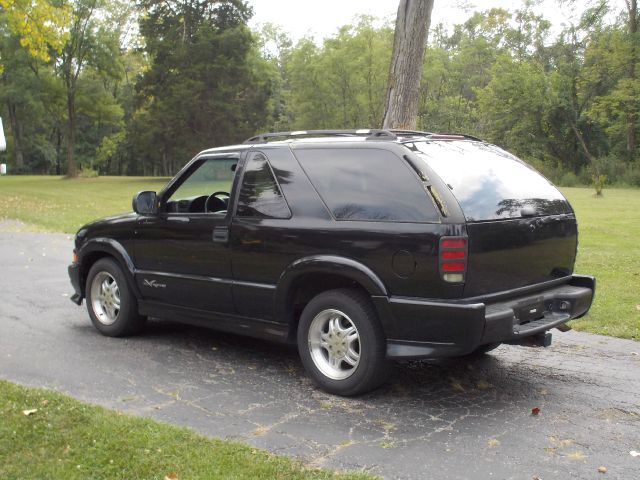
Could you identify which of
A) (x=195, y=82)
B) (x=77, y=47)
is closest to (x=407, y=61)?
(x=195, y=82)

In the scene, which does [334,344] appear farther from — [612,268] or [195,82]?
[195,82]

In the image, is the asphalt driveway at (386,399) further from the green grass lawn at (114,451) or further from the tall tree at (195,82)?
the tall tree at (195,82)

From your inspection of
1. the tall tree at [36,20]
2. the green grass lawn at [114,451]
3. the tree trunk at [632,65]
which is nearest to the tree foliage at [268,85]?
the tree trunk at [632,65]

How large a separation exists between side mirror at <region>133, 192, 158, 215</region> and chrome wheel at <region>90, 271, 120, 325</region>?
81 cm

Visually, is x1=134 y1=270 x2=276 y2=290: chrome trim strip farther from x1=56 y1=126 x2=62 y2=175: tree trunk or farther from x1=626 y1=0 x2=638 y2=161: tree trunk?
x1=56 y1=126 x2=62 y2=175: tree trunk

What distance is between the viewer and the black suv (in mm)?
4480

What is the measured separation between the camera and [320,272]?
196 inches

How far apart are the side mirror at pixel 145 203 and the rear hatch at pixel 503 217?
2580mm

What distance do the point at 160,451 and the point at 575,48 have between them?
206 ft

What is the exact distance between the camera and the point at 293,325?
535 centimetres

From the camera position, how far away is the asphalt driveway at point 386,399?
3.90m

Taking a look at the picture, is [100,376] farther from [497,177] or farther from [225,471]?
[497,177]

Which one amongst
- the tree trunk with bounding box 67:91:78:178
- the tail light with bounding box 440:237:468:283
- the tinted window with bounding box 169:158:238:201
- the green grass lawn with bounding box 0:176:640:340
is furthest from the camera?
the tree trunk with bounding box 67:91:78:178

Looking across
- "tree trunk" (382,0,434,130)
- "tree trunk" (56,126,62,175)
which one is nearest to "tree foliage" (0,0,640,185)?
"tree trunk" (56,126,62,175)
